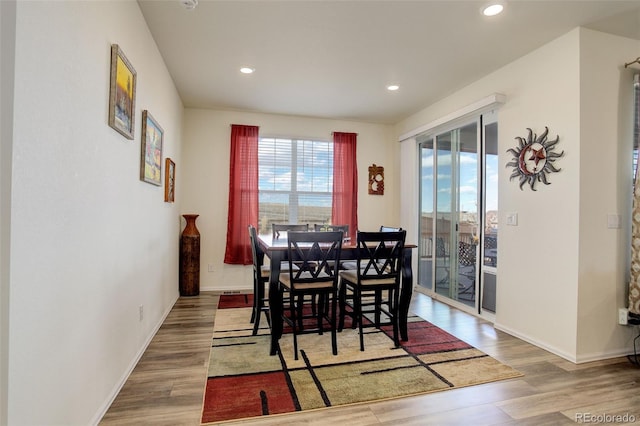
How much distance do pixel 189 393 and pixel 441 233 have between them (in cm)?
356

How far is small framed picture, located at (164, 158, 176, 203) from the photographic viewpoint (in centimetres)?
347

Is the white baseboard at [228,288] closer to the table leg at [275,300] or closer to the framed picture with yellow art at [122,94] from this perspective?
the table leg at [275,300]

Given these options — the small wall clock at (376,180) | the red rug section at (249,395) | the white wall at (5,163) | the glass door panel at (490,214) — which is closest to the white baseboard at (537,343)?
the glass door panel at (490,214)

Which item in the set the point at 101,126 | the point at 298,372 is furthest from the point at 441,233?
the point at 101,126

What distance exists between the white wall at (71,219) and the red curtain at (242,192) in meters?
2.32

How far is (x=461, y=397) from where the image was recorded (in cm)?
205

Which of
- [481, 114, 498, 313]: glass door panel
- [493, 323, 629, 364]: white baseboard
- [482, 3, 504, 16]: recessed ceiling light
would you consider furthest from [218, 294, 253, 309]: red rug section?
[482, 3, 504, 16]: recessed ceiling light

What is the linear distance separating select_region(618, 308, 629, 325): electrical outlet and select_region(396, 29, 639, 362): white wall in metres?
0.04

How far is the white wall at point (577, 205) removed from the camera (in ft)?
8.52

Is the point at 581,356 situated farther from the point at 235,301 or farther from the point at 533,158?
the point at 235,301

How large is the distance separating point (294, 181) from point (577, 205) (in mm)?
3540

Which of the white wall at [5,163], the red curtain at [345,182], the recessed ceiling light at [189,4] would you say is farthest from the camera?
the red curtain at [345,182]

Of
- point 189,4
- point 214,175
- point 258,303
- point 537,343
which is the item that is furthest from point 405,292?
point 214,175

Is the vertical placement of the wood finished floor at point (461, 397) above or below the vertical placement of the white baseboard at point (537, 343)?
below
